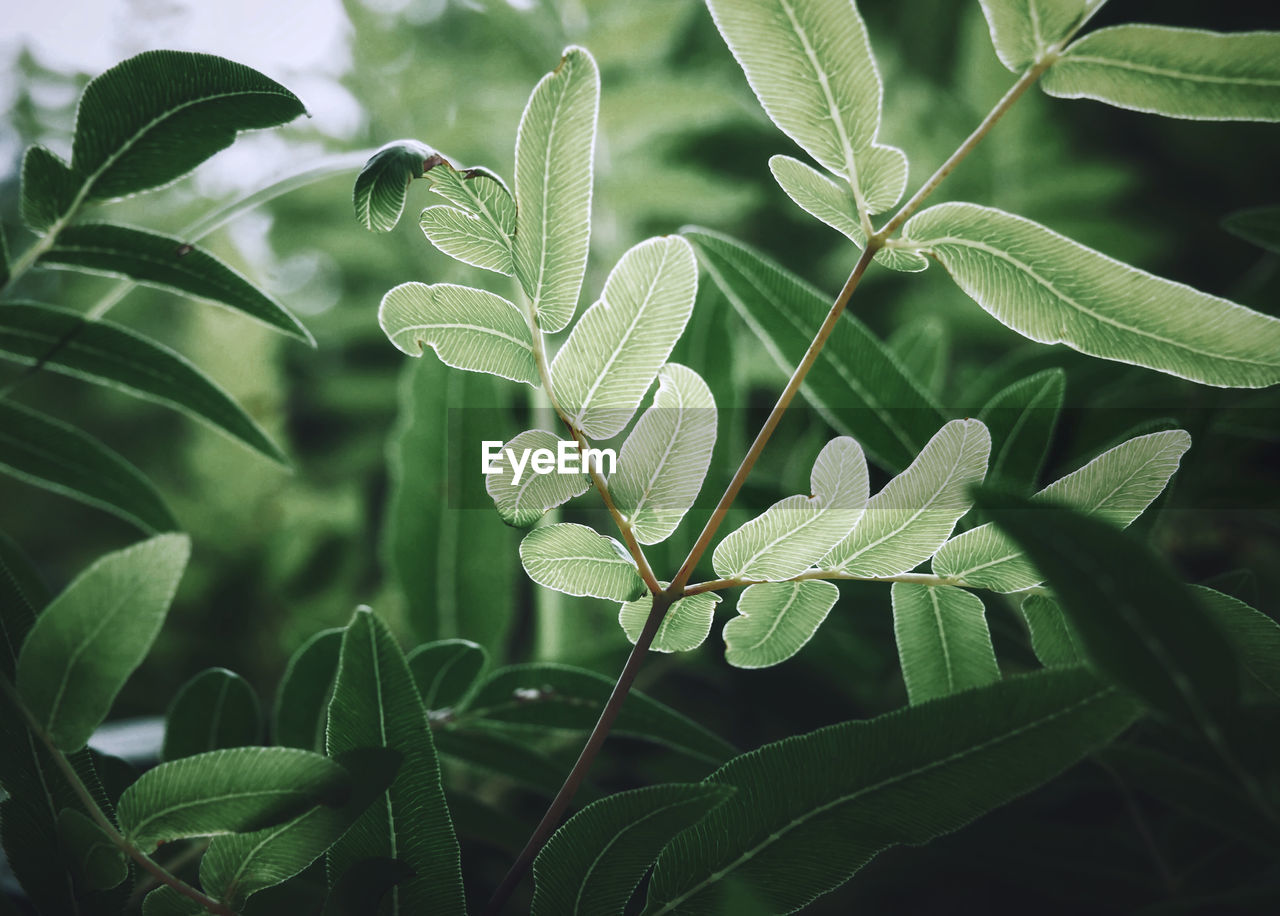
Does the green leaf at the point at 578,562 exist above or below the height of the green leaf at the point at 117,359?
below

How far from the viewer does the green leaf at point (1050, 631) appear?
297mm

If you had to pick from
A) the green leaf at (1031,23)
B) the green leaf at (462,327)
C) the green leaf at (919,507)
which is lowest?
the green leaf at (919,507)

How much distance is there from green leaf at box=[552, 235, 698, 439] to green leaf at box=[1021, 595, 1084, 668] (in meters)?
0.16

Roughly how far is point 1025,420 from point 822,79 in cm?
20

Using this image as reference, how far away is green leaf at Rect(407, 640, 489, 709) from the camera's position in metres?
0.37

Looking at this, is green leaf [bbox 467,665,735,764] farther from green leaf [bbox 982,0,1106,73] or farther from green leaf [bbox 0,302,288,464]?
green leaf [bbox 982,0,1106,73]

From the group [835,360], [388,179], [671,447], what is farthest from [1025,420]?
[388,179]

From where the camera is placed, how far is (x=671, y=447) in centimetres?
28

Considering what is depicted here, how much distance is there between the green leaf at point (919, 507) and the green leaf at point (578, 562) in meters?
0.07

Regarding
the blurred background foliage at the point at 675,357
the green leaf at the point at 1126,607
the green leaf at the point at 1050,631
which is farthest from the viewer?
the blurred background foliage at the point at 675,357

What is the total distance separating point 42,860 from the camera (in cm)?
26

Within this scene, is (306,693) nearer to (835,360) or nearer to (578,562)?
(578,562)

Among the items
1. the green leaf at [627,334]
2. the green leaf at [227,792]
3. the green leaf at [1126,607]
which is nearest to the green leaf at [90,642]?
the green leaf at [227,792]

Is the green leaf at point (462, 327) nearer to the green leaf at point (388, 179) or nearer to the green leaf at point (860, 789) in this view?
the green leaf at point (388, 179)
